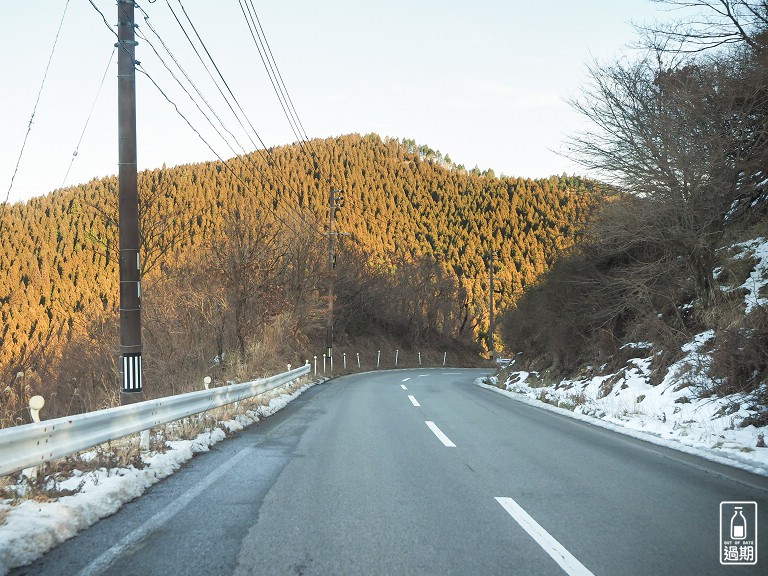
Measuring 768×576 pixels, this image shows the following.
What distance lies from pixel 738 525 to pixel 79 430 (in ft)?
18.3

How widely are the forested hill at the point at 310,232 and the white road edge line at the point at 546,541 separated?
744 cm

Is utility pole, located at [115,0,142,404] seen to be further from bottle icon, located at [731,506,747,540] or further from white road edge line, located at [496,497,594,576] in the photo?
bottle icon, located at [731,506,747,540]

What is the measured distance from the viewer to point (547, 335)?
70.3 ft

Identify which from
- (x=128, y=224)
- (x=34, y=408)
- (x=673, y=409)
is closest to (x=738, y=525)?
(x=34, y=408)

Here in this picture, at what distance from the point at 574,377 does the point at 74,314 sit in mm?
20306

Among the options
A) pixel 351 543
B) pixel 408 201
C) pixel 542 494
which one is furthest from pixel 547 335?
pixel 408 201

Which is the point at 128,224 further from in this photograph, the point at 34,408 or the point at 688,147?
the point at 688,147

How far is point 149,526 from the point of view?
4266 millimetres

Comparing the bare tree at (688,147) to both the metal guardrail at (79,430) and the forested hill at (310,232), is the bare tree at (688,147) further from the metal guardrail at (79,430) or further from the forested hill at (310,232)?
the metal guardrail at (79,430)

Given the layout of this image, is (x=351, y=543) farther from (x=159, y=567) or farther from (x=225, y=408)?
(x=225, y=408)

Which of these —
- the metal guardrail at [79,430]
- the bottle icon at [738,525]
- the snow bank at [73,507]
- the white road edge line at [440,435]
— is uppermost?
the metal guardrail at [79,430]

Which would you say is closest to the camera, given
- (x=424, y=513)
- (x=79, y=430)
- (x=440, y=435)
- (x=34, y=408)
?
(x=424, y=513)

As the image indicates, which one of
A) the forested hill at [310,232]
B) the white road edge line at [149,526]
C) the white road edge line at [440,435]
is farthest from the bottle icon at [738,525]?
the forested hill at [310,232]

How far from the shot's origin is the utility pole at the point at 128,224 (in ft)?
28.5
